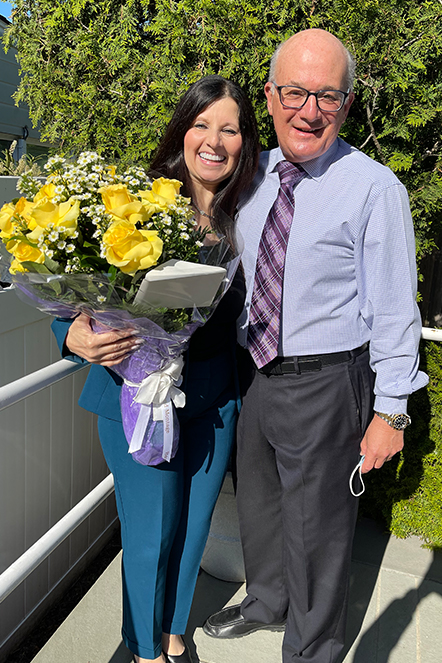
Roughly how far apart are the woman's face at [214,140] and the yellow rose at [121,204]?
28.0 inches

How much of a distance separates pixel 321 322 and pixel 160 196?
2.46 ft

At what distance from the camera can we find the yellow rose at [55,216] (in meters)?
1.27

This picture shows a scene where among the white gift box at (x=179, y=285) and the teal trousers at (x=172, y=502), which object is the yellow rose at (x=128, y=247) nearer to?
the white gift box at (x=179, y=285)

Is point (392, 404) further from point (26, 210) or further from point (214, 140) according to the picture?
point (26, 210)

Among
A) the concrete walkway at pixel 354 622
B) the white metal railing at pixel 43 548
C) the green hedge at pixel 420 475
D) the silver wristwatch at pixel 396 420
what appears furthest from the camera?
the green hedge at pixel 420 475

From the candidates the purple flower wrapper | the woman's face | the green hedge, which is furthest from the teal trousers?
the green hedge

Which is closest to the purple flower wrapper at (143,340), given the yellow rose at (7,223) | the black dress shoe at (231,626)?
the yellow rose at (7,223)

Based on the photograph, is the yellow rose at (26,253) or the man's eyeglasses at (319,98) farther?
the man's eyeglasses at (319,98)

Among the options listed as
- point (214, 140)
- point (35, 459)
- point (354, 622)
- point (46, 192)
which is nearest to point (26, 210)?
point (46, 192)

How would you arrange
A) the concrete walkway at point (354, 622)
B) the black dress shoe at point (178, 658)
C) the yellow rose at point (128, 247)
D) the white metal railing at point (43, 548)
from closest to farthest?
1. the yellow rose at point (128, 247)
2. the white metal railing at point (43, 548)
3. the black dress shoe at point (178, 658)
4. the concrete walkway at point (354, 622)

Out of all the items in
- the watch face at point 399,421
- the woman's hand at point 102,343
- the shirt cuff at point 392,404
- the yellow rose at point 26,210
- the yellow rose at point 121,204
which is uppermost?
the yellow rose at point 121,204

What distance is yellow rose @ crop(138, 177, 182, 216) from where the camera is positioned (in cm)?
135

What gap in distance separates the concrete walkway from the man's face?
6.38 ft

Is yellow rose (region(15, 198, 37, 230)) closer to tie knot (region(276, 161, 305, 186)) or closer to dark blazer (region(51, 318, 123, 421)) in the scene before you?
dark blazer (region(51, 318, 123, 421))
